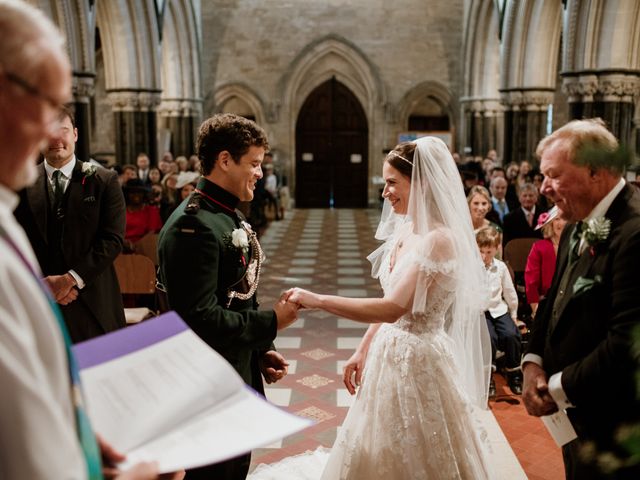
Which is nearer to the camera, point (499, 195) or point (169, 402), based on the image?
point (169, 402)

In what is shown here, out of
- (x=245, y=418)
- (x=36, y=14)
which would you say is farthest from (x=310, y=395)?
(x=36, y=14)

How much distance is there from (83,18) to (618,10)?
7349 millimetres

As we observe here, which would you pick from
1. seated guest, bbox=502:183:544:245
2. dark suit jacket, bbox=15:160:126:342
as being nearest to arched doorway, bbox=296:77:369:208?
seated guest, bbox=502:183:544:245

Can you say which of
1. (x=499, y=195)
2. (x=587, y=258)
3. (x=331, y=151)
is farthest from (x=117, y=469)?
(x=331, y=151)

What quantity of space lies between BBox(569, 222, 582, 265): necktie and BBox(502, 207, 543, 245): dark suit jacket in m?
4.55

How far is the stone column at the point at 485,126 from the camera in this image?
53.5 feet

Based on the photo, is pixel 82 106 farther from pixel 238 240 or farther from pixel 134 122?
pixel 238 240

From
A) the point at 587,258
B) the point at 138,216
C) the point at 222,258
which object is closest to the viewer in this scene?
the point at 587,258

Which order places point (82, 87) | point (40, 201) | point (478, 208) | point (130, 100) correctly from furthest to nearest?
point (130, 100) → point (82, 87) → point (478, 208) → point (40, 201)

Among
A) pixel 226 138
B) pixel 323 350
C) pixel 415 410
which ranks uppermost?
pixel 226 138

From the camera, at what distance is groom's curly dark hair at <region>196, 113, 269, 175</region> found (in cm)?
221

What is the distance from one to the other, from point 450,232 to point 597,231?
78 cm

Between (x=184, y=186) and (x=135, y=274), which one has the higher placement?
(x=184, y=186)

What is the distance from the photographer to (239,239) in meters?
2.23
